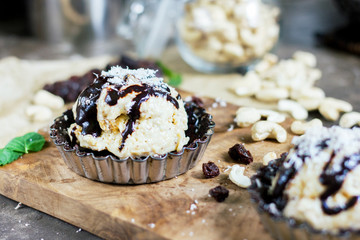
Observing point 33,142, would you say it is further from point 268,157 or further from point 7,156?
point 268,157

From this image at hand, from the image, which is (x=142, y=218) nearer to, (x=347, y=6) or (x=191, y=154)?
(x=191, y=154)

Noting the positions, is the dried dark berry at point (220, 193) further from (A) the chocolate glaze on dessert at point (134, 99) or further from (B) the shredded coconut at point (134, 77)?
(B) the shredded coconut at point (134, 77)

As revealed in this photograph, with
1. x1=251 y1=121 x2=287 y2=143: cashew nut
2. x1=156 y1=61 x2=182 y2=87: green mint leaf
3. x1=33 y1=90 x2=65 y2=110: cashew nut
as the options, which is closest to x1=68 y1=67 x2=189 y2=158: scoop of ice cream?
x1=251 y1=121 x2=287 y2=143: cashew nut

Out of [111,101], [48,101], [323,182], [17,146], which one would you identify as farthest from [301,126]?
[48,101]

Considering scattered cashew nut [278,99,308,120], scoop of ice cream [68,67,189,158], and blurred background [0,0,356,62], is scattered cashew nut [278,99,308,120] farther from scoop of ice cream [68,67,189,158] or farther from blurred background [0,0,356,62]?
blurred background [0,0,356,62]

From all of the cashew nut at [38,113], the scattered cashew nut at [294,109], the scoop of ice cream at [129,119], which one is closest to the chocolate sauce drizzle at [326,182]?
the scoop of ice cream at [129,119]
